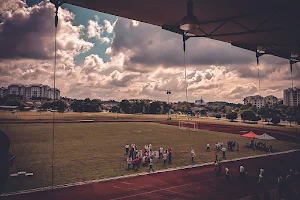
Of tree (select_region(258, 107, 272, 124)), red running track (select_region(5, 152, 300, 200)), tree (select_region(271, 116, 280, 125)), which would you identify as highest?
tree (select_region(258, 107, 272, 124))

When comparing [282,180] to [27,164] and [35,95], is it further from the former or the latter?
[35,95]

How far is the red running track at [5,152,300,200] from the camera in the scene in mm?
12031

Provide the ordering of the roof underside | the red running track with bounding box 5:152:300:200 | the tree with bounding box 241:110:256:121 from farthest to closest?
the tree with bounding box 241:110:256:121 < the red running track with bounding box 5:152:300:200 < the roof underside

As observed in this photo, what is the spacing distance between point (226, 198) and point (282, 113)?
6154 cm

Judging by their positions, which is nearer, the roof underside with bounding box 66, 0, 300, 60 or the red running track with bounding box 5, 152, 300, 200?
the roof underside with bounding box 66, 0, 300, 60

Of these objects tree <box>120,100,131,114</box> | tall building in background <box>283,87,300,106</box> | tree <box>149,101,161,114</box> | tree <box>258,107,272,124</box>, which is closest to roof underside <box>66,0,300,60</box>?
tall building in background <box>283,87,300,106</box>

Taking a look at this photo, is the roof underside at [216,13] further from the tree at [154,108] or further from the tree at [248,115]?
the tree at [154,108]

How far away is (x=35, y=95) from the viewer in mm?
43406

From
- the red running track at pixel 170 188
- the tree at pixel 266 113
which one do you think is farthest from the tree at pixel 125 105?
the red running track at pixel 170 188

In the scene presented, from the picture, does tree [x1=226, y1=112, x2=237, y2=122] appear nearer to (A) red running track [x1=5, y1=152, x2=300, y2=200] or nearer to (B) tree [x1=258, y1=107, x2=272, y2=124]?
(B) tree [x1=258, y1=107, x2=272, y2=124]

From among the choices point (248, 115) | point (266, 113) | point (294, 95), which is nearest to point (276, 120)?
point (266, 113)

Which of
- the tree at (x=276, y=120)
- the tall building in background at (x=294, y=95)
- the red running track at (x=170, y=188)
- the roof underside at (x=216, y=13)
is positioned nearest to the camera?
the roof underside at (x=216, y=13)

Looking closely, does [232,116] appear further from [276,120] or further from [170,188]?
[170,188]

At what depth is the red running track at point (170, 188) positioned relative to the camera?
39.5 ft
